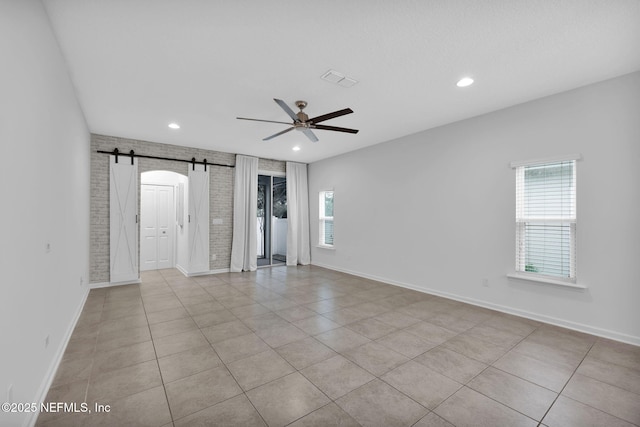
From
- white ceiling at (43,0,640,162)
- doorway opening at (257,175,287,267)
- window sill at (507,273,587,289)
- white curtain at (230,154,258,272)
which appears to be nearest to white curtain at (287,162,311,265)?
doorway opening at (257,175,287,267)

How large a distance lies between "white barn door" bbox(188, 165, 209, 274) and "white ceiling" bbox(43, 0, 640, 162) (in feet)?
7.22

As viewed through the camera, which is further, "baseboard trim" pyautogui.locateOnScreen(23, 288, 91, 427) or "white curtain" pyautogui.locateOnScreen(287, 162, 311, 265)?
"white curtain" pyautogui.locateOnScreen(287, 162, 311, 265)

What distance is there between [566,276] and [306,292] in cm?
366

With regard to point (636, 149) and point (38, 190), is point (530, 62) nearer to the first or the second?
point (636, 149)

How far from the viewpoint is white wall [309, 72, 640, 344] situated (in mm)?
3088

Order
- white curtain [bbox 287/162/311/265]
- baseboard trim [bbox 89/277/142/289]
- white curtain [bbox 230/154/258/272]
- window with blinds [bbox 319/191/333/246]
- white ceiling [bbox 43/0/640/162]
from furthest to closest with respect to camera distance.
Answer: white curtain [bbox 287/162/311/265] → window with blinds [bbox 319/191/333/246] → white curtain [bbox 230/154/258/272] → baseboard trim [bbox 89/277/142/289] → white ceiling [bbox 43/0/640/162]

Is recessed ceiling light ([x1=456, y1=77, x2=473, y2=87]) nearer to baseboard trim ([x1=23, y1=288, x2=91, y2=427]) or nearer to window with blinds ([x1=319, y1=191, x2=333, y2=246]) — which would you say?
window with blinds ([x1=319, y1=191, x2=333, y2=246])

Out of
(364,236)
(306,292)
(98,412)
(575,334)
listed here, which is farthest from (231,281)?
(575,334)

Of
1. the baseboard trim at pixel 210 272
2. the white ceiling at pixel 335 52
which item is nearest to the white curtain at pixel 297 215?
the baseboard trim at pixel 210 272

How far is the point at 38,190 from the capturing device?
6.65 feet

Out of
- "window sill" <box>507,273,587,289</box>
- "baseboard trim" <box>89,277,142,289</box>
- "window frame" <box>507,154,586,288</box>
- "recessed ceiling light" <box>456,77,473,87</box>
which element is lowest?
"baseboard trim" <box>89,277,142,289</box>

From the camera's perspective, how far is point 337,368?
2.53 m

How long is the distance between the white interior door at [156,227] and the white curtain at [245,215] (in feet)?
6.27

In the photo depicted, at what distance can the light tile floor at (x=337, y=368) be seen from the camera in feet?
6.42
